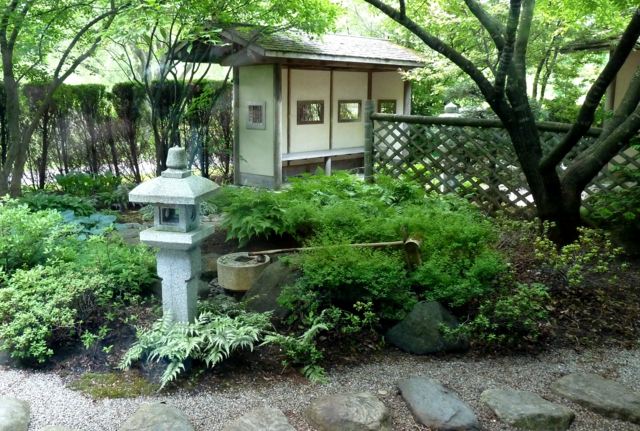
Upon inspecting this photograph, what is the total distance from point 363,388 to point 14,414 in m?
1.87

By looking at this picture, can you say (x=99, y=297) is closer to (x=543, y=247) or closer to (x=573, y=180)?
(x=543, y=247)

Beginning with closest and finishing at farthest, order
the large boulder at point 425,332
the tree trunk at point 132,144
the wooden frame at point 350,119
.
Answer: the large boulder at point 425,332 < the tree trunk at point 132,144 < the wooden frame at point 350,119

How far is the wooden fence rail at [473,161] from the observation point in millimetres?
6180

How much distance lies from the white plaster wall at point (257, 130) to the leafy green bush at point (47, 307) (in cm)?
733

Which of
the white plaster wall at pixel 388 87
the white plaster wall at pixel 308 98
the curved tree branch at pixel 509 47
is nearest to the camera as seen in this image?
the curved tree branch at pixel 509 47

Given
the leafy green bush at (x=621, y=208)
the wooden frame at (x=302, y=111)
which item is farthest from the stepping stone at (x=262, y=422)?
the wooden frame at (x=302, y=111)

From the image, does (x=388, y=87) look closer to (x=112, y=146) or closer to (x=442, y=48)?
(x=112, y=146)

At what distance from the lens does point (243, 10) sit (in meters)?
8.88

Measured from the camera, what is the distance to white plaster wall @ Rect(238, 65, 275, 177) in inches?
434

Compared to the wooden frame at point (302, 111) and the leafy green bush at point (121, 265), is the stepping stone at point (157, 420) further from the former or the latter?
the wooden frame at point (302, 111)

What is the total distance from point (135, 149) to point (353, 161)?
5.20m

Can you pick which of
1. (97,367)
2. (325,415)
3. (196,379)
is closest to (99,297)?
(97,367)

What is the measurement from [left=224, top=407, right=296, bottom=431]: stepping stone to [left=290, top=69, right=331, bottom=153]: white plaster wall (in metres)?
9.05

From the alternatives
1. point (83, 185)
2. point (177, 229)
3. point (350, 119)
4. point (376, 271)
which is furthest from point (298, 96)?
point (177, 229)
